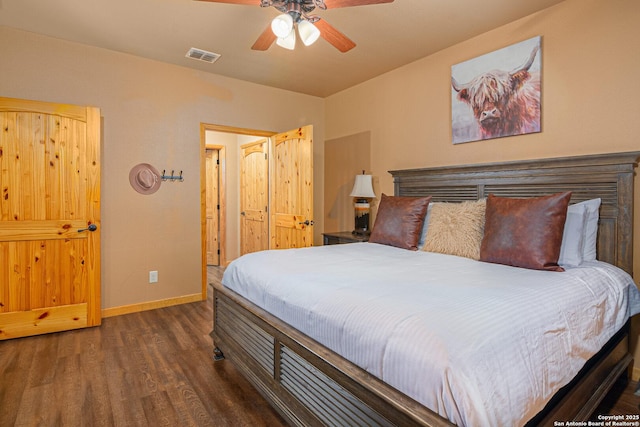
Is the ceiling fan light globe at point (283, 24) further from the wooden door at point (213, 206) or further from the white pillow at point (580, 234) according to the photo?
the wooden door at point (213, 206)

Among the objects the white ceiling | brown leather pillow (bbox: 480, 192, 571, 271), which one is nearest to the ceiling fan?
the white ceiling

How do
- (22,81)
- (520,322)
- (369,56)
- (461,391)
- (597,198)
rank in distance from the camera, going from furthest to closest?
(369,56)
(22,81)
(597,198)
(520,322)
(461,391)

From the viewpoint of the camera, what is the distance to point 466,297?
4.73 feet

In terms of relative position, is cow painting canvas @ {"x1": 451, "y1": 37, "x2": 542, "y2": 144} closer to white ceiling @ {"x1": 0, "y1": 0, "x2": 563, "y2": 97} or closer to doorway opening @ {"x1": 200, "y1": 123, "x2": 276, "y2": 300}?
white ceiling @ {"x1": 0, "y1": 0, "x2": 563, "y2": 97}

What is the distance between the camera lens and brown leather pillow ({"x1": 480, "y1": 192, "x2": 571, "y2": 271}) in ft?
6.68

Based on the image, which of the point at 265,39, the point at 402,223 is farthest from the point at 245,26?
the point at 402,223

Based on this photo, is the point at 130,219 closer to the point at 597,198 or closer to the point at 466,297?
the point at 466,297

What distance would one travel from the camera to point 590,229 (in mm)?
2283

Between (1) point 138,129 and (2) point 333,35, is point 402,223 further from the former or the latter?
(1) point 138,129

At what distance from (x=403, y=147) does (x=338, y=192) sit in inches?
49.5

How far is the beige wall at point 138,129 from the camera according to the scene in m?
3.17

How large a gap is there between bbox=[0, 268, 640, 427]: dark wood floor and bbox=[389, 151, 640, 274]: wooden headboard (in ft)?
3.14

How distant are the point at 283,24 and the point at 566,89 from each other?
213 centimetres

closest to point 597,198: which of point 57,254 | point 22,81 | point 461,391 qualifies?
point 461,391
